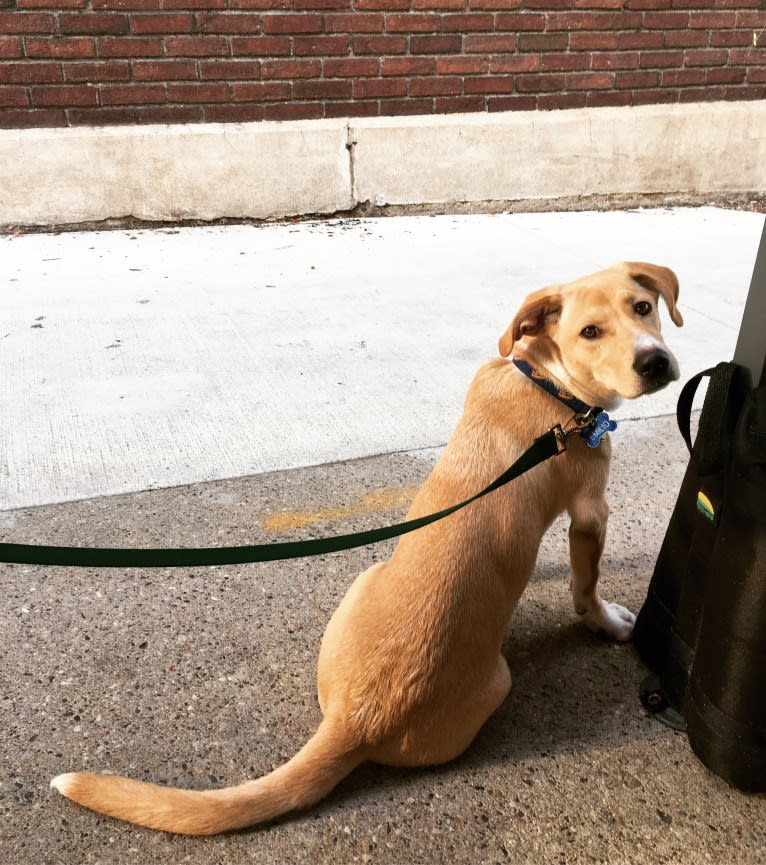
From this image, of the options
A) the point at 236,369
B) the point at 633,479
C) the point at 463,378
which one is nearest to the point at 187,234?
the point at 236,369

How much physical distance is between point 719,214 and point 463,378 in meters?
4.58

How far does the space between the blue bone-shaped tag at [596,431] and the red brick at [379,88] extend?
5.15m

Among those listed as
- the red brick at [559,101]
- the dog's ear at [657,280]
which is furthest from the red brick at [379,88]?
the dog's ear at [657,280]

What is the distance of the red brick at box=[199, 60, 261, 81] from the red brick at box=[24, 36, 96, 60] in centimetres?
83

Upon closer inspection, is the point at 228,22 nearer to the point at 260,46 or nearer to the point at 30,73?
the point at 260,46

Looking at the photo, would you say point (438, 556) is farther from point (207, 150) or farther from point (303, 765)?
point (207, 150)

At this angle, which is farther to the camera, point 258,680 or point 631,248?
point 631,248

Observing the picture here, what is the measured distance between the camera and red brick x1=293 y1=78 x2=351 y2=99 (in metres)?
6.18

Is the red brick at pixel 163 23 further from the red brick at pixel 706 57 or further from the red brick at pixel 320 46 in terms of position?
the red brick at pixel 706 57

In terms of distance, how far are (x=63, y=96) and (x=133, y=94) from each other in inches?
20.3

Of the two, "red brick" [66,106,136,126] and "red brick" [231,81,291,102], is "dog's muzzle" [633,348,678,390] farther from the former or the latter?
"red brick" [66,106,136,126]

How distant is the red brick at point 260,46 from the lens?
5.96 metres

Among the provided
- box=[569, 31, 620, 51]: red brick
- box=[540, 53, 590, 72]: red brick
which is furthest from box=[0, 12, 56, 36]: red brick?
box=[569, 31, 620, 51]: red brick

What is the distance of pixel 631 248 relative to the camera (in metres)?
5.94
